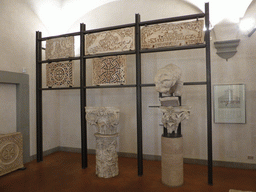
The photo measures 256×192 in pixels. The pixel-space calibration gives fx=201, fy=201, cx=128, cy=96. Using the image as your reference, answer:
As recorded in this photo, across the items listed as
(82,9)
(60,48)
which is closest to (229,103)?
(60,48)

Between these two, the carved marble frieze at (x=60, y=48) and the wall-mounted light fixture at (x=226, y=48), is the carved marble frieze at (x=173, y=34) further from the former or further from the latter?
the carved marble frieze at (x=60, y=48)

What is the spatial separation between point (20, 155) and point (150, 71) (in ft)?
11.8

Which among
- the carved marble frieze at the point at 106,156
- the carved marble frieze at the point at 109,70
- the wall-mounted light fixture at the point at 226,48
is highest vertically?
the wall-mounted light fixture at the point at 226,48

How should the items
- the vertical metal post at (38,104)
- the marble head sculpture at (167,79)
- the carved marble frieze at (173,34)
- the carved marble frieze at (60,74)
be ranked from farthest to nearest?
1. the vertical metal post at (38,104)
2. the carved marble frieze at (60,74)
3. the carved marble frieze at (173,34)
4. the marble head sculpture at (167,79)

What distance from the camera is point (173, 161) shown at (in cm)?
349

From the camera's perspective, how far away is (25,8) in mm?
4930

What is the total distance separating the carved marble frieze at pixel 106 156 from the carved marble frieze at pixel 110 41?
72.9 inches

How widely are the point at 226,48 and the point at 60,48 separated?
380cm

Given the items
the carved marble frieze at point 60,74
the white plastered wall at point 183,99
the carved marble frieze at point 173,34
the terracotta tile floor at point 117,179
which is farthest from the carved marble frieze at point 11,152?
the carved marble frieze at point 173,34

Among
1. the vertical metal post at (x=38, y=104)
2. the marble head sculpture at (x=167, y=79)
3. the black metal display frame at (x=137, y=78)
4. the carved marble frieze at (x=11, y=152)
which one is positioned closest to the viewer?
the marble head sculpture at (x=167, y=79)

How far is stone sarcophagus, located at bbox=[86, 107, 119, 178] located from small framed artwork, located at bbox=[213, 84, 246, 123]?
233cm

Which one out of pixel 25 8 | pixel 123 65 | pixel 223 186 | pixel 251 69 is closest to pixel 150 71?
pixel 123 65

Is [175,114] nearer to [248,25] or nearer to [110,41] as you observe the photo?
[110,41]

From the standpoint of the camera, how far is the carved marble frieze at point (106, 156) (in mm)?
3957
